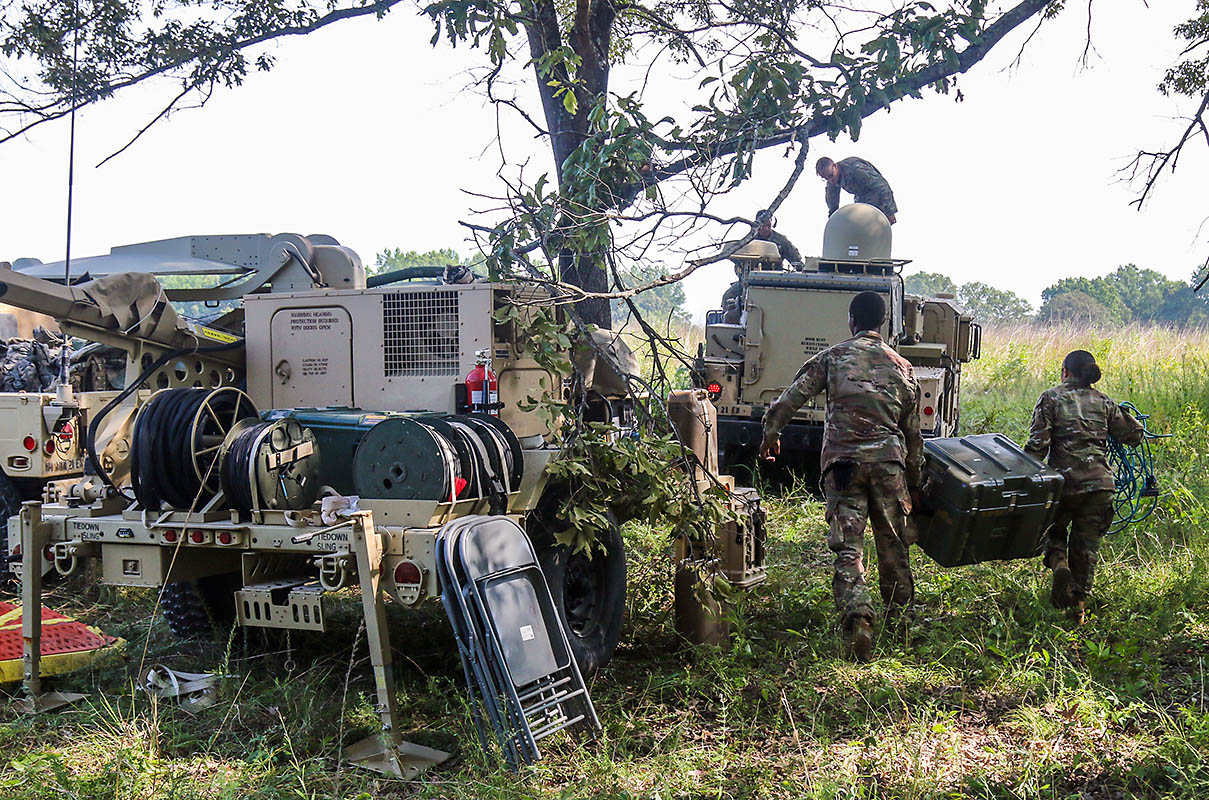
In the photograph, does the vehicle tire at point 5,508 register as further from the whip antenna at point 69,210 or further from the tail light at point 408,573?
the tail light at point 408,573

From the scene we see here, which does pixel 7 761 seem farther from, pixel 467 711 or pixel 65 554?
pixel 467 711

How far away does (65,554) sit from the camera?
545 centimetres

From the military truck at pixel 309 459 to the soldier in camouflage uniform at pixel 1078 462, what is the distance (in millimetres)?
2722

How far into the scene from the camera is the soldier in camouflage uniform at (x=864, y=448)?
611 centimetres

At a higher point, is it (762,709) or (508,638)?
(508,638)

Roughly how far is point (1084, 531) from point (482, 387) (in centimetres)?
366

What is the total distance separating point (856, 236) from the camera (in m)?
11.7

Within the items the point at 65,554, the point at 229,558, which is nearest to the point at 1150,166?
the point at 229,558

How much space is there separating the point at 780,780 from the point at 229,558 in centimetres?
300

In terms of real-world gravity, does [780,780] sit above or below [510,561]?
below

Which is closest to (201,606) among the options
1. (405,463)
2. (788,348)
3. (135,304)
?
(135,304)

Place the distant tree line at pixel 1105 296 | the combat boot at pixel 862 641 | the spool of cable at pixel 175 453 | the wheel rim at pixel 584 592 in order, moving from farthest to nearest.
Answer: the distant tree line at pixel 1105 296
the wheel rim at pixel 584 592
the combat boot at pixel 862 641
the spool of cable at pixel 175 453

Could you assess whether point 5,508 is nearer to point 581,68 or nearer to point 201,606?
point 201,606

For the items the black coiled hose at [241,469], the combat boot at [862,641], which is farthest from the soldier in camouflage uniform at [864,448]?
the black coiled hose at [241,469]
